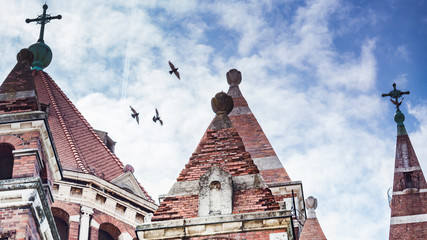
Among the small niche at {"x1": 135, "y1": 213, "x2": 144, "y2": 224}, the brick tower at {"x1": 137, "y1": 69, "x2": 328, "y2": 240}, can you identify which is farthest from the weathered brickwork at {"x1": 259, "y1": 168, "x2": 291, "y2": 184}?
the brick tower at {"x1": 137, "y1": 69, "x2": 328, "y2": 240}

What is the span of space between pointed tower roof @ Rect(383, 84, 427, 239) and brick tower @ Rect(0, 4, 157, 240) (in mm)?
7910

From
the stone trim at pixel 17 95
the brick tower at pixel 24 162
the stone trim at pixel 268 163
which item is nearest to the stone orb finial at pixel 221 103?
the brick tower at pixel 24 162

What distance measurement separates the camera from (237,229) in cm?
1919

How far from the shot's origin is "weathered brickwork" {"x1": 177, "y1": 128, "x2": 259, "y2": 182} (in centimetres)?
2053

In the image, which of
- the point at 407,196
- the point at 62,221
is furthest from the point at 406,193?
the point at 62,221

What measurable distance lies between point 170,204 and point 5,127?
4229mm

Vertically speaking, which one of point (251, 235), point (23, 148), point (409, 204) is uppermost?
point (409, 204)

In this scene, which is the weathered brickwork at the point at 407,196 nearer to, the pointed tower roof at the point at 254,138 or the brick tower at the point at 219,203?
the pointed tower roof at the point at 254,138

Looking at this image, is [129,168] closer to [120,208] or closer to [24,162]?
[120,208]

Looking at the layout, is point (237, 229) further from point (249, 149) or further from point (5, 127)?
point (249, 149)

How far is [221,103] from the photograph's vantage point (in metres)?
22.0

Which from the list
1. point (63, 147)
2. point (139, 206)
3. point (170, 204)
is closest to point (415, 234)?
point (139, 206)

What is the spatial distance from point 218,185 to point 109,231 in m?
14.9

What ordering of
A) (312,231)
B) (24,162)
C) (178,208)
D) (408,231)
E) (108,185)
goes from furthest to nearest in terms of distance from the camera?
1. (108,185)
2. (408,231)
3. (312,231)
4. (24,162)
5. (178,208)
